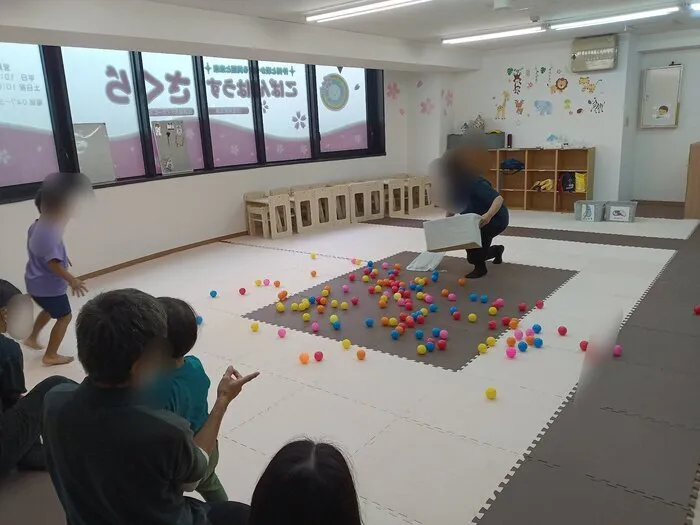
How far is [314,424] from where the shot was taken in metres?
2.63

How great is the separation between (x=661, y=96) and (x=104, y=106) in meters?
7.61

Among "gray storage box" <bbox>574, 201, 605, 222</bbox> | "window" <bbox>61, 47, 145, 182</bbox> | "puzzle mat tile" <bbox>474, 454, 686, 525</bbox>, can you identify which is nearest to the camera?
"puzzle mat tile" <bbox>474, 454, 686, 525</bbox>

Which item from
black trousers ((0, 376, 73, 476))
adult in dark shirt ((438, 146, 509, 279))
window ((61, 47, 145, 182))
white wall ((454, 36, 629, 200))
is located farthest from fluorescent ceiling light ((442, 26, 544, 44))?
black trousers ((0, 376, 73, 476))

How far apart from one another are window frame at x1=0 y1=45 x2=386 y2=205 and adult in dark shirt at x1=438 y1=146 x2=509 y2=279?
314cm

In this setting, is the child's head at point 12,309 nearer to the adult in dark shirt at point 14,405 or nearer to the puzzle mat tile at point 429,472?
the adult in dark shirt at point 14,405

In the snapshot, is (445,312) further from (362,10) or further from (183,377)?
(362,10)

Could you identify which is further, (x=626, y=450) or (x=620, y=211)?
(x=620, y=211)

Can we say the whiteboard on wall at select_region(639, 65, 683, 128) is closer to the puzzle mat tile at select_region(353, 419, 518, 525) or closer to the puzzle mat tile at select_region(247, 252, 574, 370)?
the puzzle mat tile at select_region(247, 252, 574, 370)

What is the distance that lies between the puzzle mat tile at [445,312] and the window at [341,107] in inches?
143

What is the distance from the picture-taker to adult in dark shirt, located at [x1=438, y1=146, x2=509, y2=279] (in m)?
4.86

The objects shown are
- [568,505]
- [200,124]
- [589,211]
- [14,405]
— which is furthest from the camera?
[589,211]

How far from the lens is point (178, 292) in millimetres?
4832

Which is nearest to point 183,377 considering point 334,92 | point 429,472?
point 429,472

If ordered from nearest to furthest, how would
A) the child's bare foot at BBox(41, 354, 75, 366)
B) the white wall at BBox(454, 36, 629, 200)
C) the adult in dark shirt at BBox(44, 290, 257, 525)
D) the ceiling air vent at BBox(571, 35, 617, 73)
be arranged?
the adult in dark shirt at BBox(44, 290, 257, 525) < the child's bare foot at BBox(41, 354, 75, 366) < the ceiling air vent at BBox(571, 35, 617, 73) < the white wall at BBox(454, 36, 629, 200)
